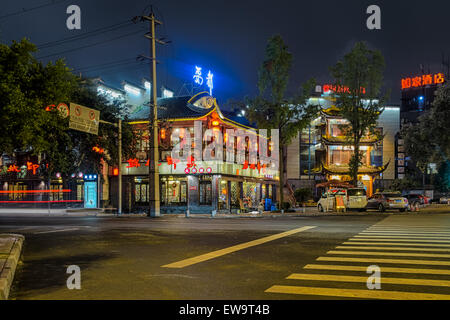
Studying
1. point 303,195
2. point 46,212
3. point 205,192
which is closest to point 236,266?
point 205,192

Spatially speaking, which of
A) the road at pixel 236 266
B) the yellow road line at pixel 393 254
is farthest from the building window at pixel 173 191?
the yellow road line at pixel 393 254

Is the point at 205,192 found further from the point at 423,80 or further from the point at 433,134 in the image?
the point at 423,80

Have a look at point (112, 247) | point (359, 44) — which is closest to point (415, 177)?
point (359, 44)

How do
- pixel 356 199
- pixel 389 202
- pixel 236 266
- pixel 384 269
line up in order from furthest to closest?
pixel 356 199 < pixel 389 202 < pixel 236 266 < pixel 384 269

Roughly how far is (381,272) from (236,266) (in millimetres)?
2901

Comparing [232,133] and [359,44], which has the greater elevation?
[359,44]

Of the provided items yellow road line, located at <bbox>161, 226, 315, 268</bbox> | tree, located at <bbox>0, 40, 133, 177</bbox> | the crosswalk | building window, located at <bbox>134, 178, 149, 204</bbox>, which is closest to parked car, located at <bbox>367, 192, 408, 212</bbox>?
building window, located at <bbox>134, 178, 149, 204</bbox>

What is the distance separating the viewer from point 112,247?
12.3 meters

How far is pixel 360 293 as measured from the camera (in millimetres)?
6602

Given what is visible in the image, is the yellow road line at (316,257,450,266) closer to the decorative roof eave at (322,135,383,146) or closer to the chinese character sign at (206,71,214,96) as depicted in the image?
the chinese character sign at (206,71,214,96)

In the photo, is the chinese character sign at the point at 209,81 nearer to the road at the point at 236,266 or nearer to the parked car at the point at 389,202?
the parked car at the point at 389,202

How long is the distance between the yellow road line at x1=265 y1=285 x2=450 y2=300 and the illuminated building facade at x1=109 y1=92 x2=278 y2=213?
29.4 m
